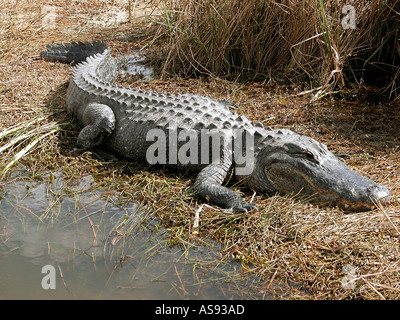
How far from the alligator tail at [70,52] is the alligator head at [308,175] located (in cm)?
383

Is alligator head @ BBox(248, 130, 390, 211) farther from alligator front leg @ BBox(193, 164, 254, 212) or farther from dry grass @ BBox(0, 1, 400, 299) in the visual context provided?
alligator front leg @ BBox(193, 164, 254, 212)

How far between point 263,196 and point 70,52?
4.45m

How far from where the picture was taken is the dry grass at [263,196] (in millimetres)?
3010

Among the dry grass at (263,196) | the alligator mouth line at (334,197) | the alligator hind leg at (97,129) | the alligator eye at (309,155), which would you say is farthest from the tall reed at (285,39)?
the alligator mouth line at (334,197)

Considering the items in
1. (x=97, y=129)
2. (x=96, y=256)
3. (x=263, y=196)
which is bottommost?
(x=96, y=256)

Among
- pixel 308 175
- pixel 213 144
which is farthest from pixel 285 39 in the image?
pixel 308 175

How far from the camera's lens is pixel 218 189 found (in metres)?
3.83

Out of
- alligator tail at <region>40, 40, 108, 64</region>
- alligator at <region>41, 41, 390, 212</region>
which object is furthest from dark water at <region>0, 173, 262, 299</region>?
alligator tail at <region>40, 40, 108, 64</region>

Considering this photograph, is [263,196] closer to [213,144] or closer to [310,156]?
[310,156]

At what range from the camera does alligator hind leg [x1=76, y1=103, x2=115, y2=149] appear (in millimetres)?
4691

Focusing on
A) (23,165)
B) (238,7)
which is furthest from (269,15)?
(23,165)

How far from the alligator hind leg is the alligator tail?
248cm

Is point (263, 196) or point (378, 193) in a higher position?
point (378, 193)

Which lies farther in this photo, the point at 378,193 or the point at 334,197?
the point at 334,197
